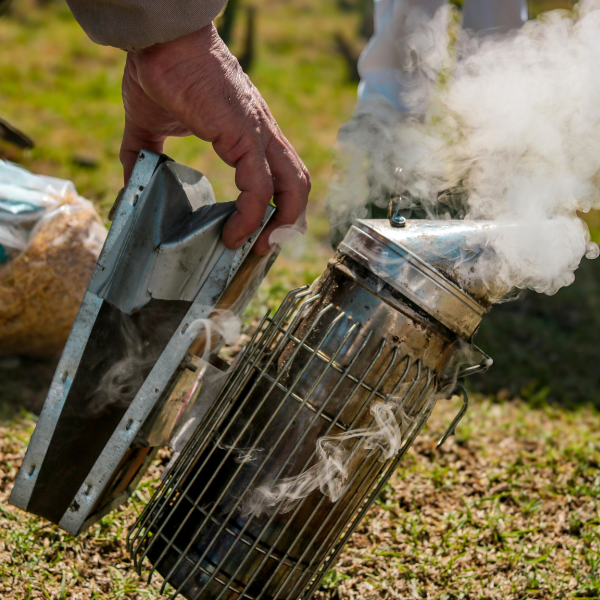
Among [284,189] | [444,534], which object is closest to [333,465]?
[284,189]

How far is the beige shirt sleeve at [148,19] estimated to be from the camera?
169 cm

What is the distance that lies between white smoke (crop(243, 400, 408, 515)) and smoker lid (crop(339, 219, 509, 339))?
1.03 ft

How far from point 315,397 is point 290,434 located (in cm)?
13

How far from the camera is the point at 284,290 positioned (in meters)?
3.82

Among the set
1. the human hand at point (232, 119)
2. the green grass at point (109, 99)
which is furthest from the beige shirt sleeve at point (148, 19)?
the green grass at point (109, 99)

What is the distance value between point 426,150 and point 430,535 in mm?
1548

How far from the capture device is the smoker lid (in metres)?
1.67

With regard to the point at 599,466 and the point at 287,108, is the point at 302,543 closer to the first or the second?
the point at 599,466

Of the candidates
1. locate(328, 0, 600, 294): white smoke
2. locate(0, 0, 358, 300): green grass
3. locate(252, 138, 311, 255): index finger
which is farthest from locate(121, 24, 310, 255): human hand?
locate(0, 0, 358, 300): green grass

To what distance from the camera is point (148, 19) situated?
1.69 metres

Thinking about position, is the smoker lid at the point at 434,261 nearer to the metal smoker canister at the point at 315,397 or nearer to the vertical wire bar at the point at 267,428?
the metal smoker canister at the point at 315,397

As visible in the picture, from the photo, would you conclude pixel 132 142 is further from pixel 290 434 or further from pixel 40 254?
pixel 290 434

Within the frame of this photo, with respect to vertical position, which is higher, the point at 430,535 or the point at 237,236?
the point at 237,236

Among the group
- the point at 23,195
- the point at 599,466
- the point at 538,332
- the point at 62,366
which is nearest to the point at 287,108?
the point at 538,332
